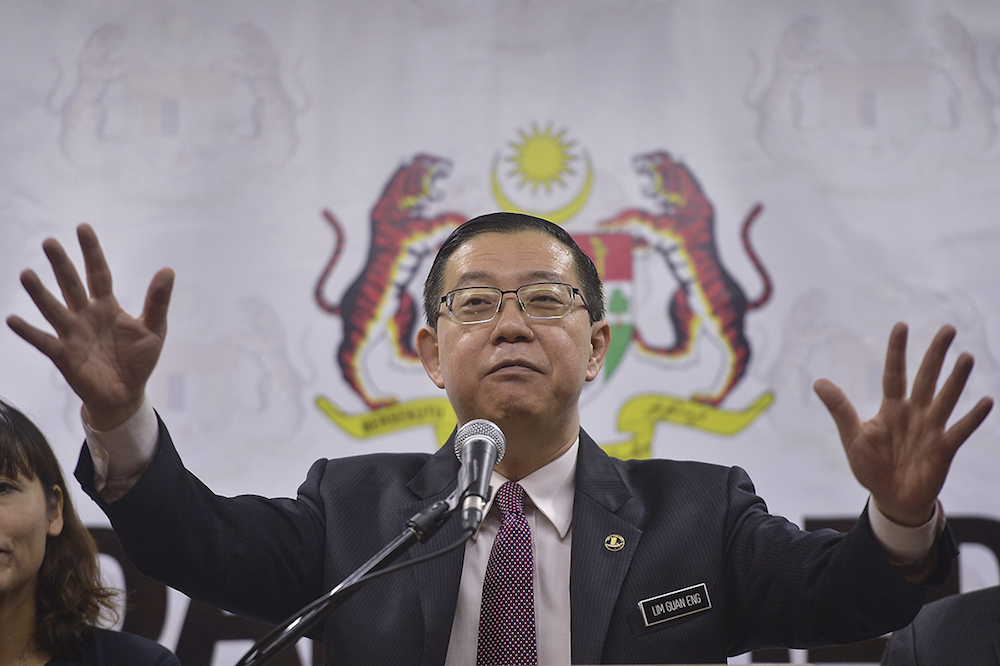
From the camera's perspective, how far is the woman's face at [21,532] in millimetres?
1830

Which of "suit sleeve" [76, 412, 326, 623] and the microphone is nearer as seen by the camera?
the microphone

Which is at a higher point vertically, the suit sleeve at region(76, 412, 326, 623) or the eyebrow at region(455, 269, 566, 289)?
the eyebrow at region(455, 269, 566, 289)

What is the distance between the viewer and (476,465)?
1.13 meters

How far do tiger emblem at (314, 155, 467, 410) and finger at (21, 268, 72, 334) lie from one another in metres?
1.51

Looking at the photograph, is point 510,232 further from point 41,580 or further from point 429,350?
point 41,580

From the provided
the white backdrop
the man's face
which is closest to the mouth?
the man's face

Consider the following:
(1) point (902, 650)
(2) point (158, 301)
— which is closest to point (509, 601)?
(2) point (158, 301)

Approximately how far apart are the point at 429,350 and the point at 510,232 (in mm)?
323

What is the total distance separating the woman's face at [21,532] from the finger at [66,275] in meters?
0.74

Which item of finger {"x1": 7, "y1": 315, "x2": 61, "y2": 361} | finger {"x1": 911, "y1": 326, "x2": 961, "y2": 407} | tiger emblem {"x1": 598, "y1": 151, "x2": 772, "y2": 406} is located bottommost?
finger {"x1": 911, "y1": 326, "x2": 961, "y2": 407}

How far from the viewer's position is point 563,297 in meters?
1.76

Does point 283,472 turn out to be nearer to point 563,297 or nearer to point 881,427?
point 563,297

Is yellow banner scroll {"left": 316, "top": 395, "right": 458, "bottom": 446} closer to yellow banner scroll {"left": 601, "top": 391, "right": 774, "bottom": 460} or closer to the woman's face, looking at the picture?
yellow banner scroll {"left": 601, "top": 391, "right": 774, "bottom": 460}

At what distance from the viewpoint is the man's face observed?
5.48 ft
